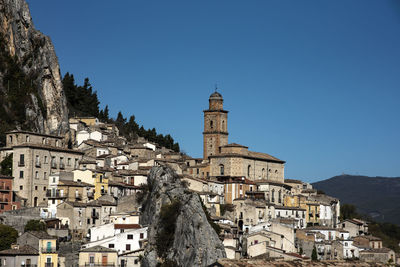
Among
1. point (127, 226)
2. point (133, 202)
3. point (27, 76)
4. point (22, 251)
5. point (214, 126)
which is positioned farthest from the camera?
point (214, 126)

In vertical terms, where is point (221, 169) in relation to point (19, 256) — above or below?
above

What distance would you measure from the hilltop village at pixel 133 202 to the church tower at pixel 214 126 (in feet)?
0.46

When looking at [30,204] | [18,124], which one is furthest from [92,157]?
[30,204]

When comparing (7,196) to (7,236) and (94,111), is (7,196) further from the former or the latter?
(94,111)

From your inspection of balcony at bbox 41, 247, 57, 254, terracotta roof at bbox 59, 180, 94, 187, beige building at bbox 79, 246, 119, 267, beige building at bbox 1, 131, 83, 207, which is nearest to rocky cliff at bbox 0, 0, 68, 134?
beige building at bbox 1, 131, 83, 207

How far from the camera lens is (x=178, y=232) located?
68438 mm

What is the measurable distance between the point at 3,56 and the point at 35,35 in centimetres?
667

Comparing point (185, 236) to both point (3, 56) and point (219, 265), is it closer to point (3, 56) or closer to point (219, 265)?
point (219, 265)

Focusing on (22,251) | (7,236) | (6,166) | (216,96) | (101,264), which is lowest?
→ (101,264)

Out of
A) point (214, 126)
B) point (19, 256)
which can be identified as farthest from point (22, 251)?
point (214, 126)

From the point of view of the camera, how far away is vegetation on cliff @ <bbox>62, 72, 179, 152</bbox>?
4924 inches

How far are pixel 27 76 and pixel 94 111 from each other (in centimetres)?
3339

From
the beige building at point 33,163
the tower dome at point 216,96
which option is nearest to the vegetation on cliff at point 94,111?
the tower dome at point 216,96

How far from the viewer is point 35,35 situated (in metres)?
102
